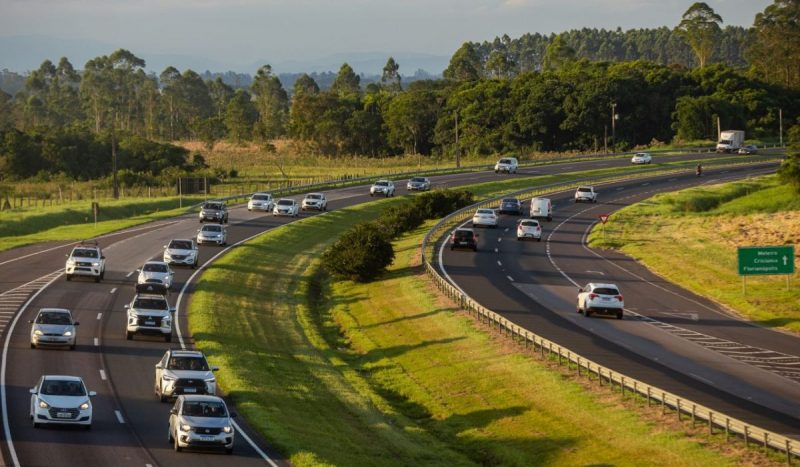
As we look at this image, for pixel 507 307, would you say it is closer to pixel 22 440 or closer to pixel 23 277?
pixel 23 277

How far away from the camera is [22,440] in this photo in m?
29.2

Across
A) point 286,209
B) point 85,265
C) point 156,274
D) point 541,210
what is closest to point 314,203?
point 286,209

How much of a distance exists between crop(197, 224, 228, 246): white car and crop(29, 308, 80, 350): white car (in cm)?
3300

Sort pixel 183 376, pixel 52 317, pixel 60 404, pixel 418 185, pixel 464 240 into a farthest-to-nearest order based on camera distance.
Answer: pixel 418 185 < pixel 464 240 < pixel 52 317 < pixel 183 376 < pixel 60 404

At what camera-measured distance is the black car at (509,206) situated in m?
97.5

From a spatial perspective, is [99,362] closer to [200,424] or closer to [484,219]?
[200,424]

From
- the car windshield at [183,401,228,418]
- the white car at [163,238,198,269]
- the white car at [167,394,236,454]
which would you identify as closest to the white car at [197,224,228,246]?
the white car at [163,238,198,269]

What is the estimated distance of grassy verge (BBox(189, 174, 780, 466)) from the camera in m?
33.5

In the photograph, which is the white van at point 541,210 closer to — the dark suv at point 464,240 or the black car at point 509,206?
the black car at point 509,206

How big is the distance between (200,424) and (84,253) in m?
32.2

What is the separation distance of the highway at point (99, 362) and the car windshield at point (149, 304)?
1.27m

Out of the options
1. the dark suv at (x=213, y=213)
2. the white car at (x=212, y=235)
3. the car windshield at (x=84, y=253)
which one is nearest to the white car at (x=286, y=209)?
the dark suv at (x=213, y=213)

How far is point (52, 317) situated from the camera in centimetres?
4206

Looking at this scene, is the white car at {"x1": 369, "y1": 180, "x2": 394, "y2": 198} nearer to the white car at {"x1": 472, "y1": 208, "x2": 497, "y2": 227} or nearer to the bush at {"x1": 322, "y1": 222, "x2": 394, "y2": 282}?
the white car at {"x1": 472, "y1": 208, "x2": 497, "y2": 227}
